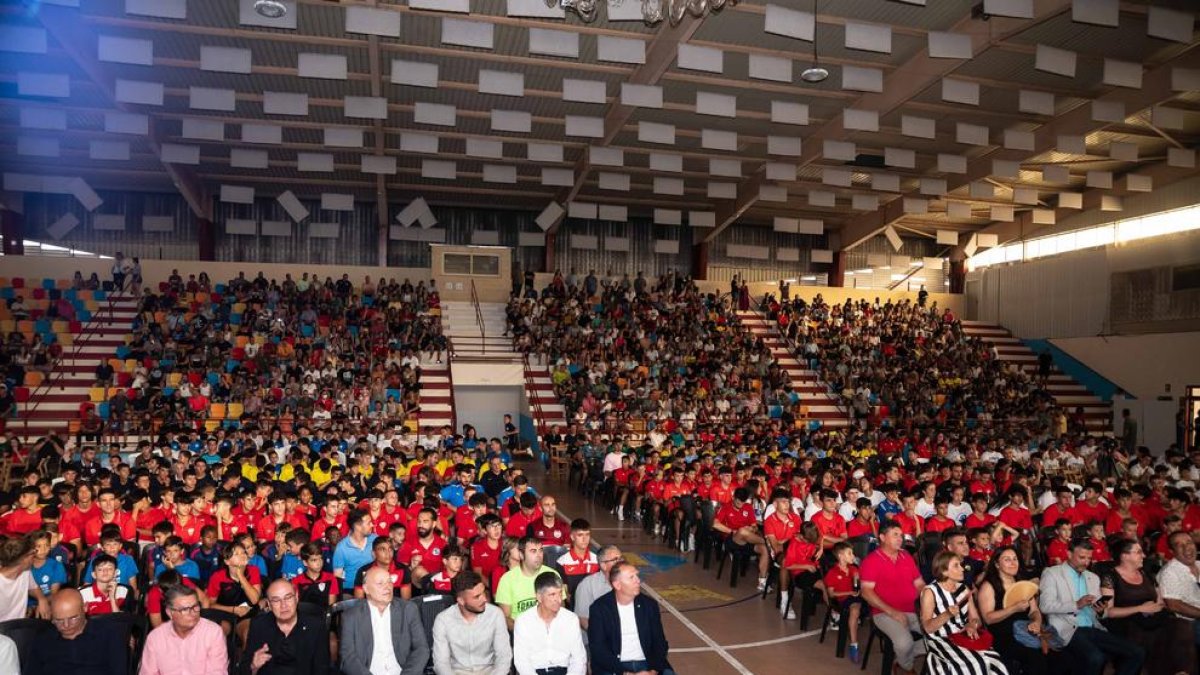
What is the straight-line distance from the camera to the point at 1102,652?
6.27 metres

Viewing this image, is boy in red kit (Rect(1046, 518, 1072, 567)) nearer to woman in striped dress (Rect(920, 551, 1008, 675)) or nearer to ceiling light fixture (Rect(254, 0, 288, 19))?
woman in striped dress (Rect(920, 551, 1008, 675))

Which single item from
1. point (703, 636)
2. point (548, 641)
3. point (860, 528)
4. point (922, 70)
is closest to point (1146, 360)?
point (922, 70)

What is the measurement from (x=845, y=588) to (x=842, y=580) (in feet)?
0.23

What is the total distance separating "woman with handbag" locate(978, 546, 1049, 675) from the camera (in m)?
5.97

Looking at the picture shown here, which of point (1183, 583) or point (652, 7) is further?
point (652, 7)

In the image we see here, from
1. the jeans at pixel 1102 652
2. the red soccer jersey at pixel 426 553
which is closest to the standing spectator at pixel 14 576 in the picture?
the red soccer jersey at pixel 426 553

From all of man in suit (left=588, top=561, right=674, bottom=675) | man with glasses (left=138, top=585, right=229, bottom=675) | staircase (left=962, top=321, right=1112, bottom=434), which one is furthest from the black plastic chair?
staircase (left=962, top=321, right=1112, bottom=434)

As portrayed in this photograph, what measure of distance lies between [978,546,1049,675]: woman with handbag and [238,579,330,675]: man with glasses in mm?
4412

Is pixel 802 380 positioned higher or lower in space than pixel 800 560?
higher

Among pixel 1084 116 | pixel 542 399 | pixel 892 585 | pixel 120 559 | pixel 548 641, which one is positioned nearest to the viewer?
pixel 548 641

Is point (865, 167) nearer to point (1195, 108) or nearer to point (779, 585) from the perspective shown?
point (1195, 108)

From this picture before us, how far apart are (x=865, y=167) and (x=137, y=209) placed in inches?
938

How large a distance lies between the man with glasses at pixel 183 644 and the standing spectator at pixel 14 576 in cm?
170

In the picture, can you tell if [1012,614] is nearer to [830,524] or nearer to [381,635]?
[830,524]
